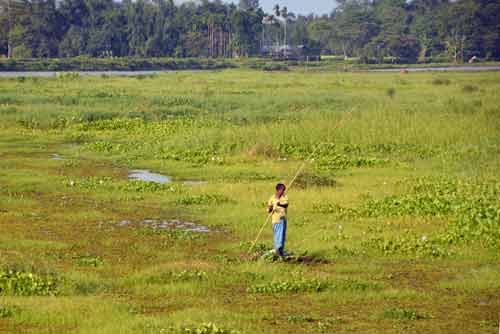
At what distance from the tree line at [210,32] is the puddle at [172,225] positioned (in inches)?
3886

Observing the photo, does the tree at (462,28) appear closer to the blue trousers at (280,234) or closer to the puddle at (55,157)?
the puddle at (55,157)

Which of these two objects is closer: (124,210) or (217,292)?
(217,292)

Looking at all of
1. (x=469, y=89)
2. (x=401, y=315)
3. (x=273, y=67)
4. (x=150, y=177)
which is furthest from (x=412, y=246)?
(x=273, y=67)

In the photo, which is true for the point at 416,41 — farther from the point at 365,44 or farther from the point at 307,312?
the point at 307,312

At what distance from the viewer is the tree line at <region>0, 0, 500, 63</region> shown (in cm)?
11844

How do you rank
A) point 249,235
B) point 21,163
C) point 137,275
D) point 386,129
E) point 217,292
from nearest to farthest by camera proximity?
1. point 217,292
2. point 137,275
3. point 249,235
4. point 21,163
5. point 386,129

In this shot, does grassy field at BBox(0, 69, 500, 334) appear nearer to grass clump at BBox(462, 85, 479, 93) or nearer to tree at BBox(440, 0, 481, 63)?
grass clump at BBox(462, 85, 479, 93)

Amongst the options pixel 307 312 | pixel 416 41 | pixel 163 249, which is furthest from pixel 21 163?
pixel 416 41

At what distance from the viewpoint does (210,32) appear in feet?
445

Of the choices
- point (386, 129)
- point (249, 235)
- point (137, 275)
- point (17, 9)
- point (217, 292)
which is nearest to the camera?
point (217, 292)

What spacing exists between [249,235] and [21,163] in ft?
41.3

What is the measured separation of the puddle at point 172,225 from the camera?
734 inches

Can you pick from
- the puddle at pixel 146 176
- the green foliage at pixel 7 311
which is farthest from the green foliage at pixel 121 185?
the green foliage at pixel 7 311

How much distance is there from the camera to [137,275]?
14.2 meters
